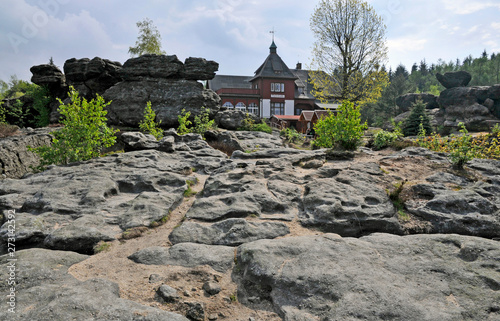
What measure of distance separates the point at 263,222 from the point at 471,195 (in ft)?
11.3

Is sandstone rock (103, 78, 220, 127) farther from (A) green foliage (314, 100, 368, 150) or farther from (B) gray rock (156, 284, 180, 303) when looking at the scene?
(B) gray rock (156, 284, 180, 303)

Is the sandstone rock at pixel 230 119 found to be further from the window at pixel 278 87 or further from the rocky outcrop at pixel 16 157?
the window at pixel 278 87

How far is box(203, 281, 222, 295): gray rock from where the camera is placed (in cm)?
296

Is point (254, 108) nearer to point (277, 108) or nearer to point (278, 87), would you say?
point (277, 108)

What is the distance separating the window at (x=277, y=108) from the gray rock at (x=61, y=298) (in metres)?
45.3

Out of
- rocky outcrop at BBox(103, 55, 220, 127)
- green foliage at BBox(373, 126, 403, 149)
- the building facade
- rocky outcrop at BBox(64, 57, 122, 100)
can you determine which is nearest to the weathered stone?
rocky outcrop at BBox(103, 55, 220, 127)

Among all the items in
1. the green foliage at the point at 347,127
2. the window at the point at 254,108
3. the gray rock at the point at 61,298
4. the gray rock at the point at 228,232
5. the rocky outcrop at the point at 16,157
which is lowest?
the gray rock at the point at 228,232

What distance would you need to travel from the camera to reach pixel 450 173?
605cm

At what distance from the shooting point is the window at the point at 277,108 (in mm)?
47156

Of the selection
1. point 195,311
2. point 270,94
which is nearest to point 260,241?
point 195,311

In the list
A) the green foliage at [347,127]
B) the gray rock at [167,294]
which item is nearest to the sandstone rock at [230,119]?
the green foliage at [347,127]

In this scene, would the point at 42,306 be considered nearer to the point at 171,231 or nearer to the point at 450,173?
the point at 171,231

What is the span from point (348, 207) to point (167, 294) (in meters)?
3.16

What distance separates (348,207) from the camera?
484cm
